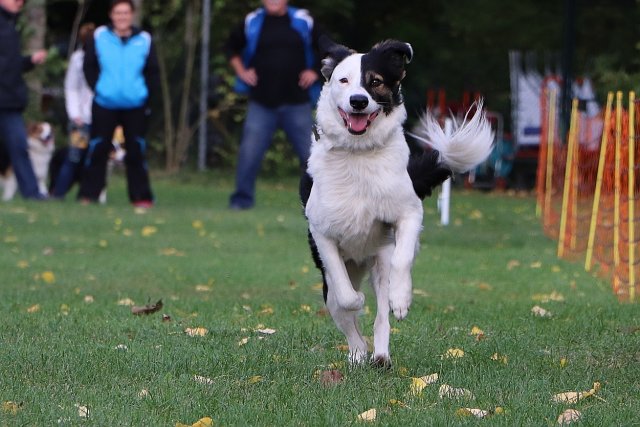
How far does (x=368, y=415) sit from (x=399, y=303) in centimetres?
90

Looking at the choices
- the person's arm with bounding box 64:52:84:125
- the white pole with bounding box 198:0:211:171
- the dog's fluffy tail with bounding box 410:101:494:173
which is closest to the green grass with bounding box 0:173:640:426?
the dog's fluffy tail with bounding box 410:101:494:173

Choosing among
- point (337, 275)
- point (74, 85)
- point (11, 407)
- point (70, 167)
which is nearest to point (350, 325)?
point (337, 275)

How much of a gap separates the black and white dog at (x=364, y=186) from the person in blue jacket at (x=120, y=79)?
899 centimetres

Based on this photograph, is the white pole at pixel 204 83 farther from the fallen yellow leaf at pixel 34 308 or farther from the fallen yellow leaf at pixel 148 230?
the fallen yellow leaf at pixel 34 308

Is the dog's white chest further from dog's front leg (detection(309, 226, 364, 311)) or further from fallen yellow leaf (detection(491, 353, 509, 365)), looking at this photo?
fallen yellow leaf (detection(491, 353, 509, 365))

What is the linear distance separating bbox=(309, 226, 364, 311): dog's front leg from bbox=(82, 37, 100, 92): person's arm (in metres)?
9.57

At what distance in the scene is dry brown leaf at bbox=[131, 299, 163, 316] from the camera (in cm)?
732

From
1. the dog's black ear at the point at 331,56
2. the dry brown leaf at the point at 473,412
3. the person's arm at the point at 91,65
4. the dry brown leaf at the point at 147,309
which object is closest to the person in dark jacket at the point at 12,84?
the person's arm at the point at 91,65

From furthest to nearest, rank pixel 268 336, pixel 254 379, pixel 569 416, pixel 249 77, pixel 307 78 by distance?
pixel 249 77 → pixel 307 78 → pixel 268 336 → pixel 254 379 → pixel 569 416

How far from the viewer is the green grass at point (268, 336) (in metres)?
4.55

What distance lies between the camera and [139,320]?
22.8ft

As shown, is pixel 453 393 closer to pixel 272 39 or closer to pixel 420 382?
pixel 420 382

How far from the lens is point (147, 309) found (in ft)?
24.2

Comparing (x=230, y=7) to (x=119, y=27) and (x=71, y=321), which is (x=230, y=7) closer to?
(x=119, y=27)
